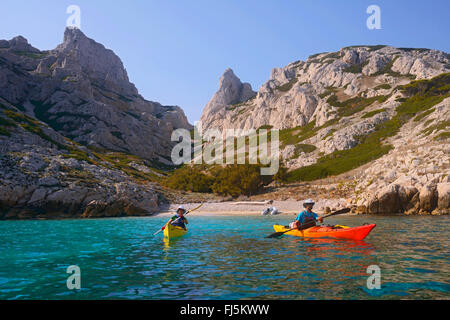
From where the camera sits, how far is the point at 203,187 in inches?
2992

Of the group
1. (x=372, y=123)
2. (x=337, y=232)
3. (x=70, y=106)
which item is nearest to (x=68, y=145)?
(x=70, y=106)

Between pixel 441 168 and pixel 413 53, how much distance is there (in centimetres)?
16136

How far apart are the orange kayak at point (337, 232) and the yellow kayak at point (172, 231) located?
7.54 metres

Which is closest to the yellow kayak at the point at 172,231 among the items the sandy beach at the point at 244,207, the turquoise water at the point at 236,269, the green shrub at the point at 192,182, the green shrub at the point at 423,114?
the turquoise water at the point at 236,269

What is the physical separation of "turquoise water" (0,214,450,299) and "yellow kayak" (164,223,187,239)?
2.81 meters

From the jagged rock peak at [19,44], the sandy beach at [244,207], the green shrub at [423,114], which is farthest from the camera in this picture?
the jagged rock peak at [19,44]

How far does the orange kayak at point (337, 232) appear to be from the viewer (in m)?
17.5

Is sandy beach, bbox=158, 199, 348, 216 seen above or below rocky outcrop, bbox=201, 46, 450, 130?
below

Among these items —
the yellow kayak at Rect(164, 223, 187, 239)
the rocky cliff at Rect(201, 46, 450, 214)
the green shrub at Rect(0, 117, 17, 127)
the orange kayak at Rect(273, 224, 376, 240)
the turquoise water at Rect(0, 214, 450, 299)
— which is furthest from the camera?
the green shrub at Rect(0, 117, 17, 127)

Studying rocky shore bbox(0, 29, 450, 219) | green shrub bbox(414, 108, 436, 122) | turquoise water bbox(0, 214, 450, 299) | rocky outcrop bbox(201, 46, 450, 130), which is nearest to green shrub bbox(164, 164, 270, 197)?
rocky shore bbox(0, 29, 450, 219)

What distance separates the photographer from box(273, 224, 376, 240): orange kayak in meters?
17.5

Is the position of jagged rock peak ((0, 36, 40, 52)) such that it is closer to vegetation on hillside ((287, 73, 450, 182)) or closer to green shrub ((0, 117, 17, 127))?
green shrub ((0, 117, 17, 127))

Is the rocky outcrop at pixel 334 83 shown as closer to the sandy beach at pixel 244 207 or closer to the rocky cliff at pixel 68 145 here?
the rocky cliff at pixel 68 145
